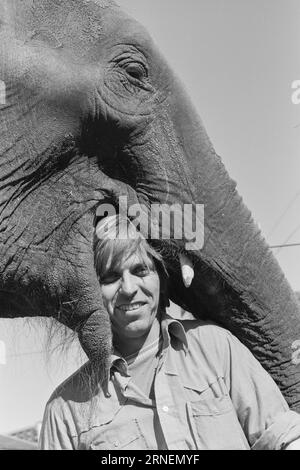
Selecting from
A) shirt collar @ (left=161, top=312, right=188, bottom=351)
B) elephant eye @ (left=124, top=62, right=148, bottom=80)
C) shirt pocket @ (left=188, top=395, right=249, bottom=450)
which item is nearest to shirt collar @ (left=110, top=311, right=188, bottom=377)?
shirt collar @ (left=161, top=312, right=188, bottom=351)

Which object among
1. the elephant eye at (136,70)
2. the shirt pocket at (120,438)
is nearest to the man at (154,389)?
the shirt pocket at (120,438)

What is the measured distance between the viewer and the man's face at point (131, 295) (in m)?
1.48

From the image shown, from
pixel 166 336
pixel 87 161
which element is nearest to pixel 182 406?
pixel 166 336

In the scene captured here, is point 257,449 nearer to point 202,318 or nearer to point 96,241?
point 202,318

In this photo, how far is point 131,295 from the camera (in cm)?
147

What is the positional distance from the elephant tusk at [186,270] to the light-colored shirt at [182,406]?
0.08 meters

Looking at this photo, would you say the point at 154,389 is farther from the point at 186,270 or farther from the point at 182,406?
the point at 186,270

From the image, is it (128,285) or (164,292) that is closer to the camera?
(128,285)

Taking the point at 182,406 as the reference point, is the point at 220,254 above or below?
above

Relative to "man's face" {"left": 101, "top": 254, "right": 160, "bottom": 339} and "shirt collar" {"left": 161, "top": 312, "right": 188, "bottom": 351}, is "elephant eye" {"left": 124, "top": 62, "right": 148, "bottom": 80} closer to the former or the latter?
"man's face" {"left": 101, "top": 254, "right": 160, "bottom": 339}

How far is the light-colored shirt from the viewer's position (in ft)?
4.70

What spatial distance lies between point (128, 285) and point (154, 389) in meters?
0.17

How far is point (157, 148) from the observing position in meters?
1.50
